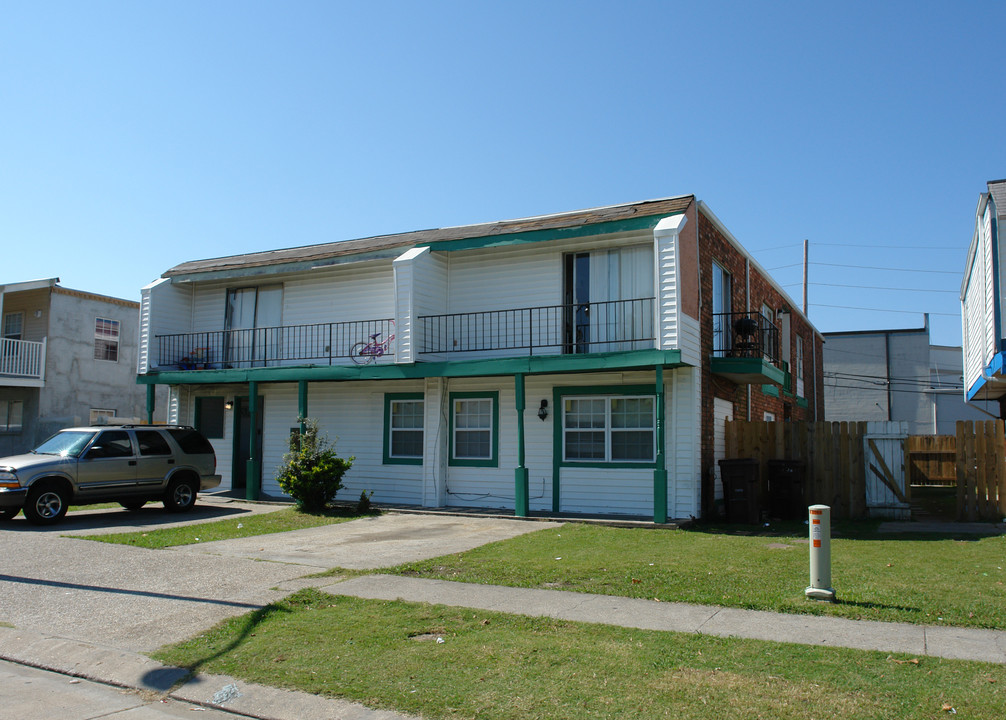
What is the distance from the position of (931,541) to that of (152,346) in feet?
55.6

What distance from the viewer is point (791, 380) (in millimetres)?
24016

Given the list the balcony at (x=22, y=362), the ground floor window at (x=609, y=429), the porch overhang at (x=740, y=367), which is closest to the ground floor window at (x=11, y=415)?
the balcony at (x=22, y=362)

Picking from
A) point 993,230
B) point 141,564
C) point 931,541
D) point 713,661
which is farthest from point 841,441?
point 141,564

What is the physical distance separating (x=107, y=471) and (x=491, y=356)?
744 centimetres

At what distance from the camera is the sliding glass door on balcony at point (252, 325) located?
765 inches

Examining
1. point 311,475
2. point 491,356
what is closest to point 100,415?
point 311,475

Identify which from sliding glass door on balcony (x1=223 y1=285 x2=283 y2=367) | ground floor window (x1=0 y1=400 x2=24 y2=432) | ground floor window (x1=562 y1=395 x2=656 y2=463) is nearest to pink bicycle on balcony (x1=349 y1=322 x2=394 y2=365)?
sliding glass door on balcony (x1=223 y1=285 x2=283 y2=367)

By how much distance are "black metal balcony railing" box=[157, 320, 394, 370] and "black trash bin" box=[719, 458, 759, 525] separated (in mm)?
7477

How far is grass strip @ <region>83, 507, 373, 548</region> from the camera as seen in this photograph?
11.9 meters

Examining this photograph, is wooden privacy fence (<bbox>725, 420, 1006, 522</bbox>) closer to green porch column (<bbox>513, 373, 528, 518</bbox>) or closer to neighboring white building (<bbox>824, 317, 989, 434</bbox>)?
green porch column (<bbox>513, 373, 528, 518</bbox>)

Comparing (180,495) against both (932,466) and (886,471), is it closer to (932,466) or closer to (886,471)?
(886,471)

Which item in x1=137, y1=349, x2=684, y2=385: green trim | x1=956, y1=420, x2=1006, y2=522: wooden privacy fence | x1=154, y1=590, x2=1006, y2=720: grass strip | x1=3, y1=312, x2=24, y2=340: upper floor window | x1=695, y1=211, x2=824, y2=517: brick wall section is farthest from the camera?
x1=3, y1=312, x2=24, y2=340: upper floor window

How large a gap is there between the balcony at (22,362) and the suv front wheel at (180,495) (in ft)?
42.0

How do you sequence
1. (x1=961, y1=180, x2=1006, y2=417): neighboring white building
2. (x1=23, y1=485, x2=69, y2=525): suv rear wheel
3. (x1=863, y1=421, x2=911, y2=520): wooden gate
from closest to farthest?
(x1=23, y1=485, x2=69, y2=525): suv rear wheel, (x1=863, y1=421, x2=911, y2=520): wooden gate, (x1=961, y1=180, x2=1006, y2=417): neighboring white building
